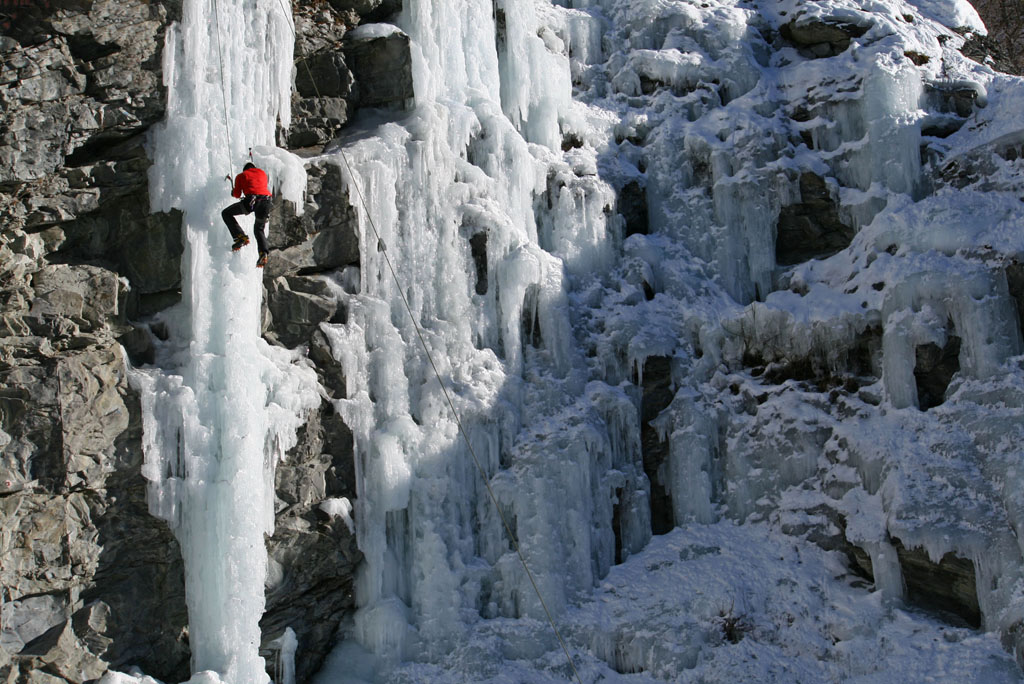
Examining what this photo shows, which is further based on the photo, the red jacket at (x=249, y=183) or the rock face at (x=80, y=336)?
the red jacket at (x=249, y=183)

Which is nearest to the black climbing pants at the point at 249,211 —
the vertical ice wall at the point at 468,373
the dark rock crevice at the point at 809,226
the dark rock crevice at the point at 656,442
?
the vertical ice wall at the point at 468,373

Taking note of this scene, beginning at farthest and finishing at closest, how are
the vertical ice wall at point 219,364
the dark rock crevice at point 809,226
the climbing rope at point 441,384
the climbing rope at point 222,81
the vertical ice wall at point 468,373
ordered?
the dark rock crevice at point 809,226
the climbing rope at point 441,384
the vertical ice wall at point 468,373
the climbing rope at point 222,81
the vertical ice wall at point 219,364

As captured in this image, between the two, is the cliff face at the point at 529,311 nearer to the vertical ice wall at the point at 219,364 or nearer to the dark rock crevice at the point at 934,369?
the dark rock crevice at the point at 934,369

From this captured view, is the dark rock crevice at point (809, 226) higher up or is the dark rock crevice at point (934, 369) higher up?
the dark rock crevice at point (809, 226)

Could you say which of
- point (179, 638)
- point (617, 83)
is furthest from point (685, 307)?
point (179, 638)

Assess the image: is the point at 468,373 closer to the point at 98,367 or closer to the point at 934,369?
the point at 98,367

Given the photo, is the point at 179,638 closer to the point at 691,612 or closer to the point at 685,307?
the point at 691,612

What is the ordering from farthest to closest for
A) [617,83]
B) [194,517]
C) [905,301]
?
[617,83] → [905,301] → [194,517]

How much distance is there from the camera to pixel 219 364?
450 inches

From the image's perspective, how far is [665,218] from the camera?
1570 centimetres

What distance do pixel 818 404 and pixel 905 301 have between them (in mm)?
1644

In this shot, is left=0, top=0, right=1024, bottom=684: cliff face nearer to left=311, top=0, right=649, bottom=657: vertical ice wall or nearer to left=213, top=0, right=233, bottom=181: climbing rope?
left=311, top=0, right=649, bottom=657: vertical ice wall

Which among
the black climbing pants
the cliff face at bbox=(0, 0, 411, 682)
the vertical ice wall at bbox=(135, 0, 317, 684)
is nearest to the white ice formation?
the vertical ice wall at bbox=(135, 0, 317, 684)

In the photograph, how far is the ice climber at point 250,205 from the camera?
11.4m
